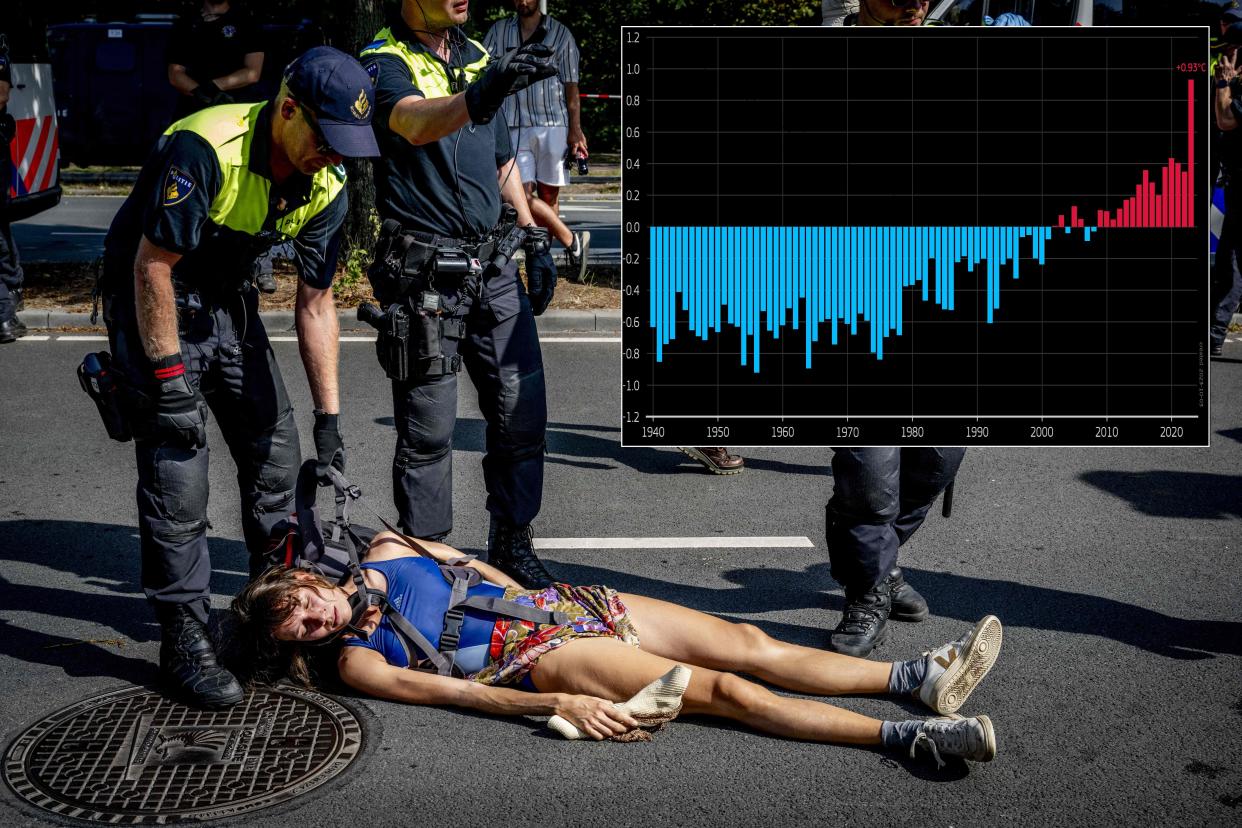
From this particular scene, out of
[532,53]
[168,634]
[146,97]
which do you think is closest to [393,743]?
[168,634]

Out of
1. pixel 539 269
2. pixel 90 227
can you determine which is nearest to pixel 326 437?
pixel 539 269

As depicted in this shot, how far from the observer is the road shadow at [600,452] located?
7.15 meters

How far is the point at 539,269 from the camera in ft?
18.3

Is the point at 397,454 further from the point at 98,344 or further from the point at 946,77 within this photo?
the point at 98,344

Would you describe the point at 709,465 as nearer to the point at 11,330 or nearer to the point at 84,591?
the point at 84,591

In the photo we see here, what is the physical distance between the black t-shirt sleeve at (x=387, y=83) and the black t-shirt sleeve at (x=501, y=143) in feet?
1.54

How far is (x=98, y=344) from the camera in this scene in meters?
10.0

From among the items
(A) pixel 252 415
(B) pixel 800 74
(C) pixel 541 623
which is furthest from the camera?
(A) pixel 252 415

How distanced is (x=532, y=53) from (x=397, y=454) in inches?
71.8

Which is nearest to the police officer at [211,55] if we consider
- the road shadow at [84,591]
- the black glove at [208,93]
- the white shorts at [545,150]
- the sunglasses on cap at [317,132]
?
the black glove at [208,93]

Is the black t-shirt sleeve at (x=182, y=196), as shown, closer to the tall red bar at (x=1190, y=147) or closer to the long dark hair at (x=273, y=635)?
the long dark hair at (x=273, y=635)

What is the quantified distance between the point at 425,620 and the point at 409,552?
35 centimetres

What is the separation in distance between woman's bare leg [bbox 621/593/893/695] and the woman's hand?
1.25 feet

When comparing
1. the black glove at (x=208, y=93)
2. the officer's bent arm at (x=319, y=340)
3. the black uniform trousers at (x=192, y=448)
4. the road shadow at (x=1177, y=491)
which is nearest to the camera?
Result: the black uniform trousers at (x=192, y=448)
